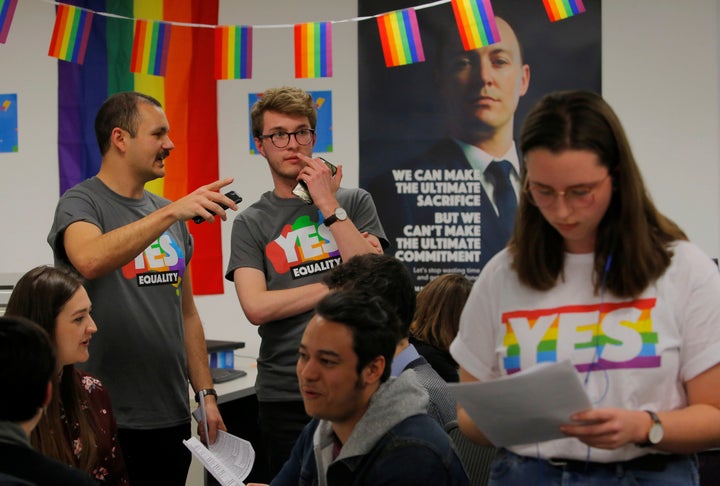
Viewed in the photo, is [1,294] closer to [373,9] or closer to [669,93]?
[373,9]

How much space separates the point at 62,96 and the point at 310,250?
2.51m

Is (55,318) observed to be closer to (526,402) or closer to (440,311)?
(440,311)

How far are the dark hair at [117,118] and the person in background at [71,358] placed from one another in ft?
1.71

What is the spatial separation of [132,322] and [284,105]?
0.77 metres

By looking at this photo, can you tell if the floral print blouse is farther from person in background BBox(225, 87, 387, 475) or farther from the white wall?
the white wall

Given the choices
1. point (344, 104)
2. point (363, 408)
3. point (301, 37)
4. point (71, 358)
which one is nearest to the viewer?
point (363, 408)

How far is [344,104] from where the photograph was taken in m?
4.25

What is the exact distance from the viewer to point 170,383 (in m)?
2.51

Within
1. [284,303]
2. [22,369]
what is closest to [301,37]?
[284,303]

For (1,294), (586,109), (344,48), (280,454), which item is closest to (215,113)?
(344,48)

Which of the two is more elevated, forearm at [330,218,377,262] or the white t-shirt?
forearm at [330,218,377,262]

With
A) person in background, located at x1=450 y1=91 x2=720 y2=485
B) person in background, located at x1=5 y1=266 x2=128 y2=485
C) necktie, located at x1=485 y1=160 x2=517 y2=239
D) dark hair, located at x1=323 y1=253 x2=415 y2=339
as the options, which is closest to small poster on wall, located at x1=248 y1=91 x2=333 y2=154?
necktie, located at x1=485 y1=160 x2=517 y2=239

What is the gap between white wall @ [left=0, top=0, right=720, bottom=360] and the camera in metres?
3.94

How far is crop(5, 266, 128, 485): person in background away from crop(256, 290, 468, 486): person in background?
2.19 ft
